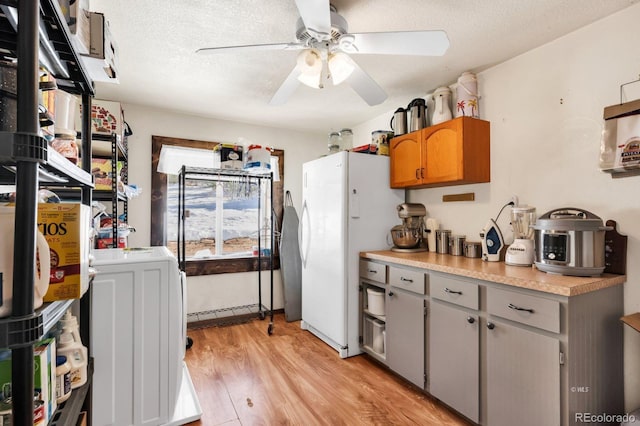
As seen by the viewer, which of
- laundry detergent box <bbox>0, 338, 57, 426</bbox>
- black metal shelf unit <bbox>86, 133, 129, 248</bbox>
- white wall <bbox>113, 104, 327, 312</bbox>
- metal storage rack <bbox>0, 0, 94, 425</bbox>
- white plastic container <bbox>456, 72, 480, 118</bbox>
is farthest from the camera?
white wall <bbox>113, 104, 327, 312</bbox>

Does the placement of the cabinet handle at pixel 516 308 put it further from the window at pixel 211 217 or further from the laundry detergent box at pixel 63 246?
the window at pixel 211 217

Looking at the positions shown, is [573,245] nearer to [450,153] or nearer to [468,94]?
[450,153]

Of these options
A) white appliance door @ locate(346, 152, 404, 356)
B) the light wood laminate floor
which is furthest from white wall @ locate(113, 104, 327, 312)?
white appliance door @ locate(346, 152, 404, 356)

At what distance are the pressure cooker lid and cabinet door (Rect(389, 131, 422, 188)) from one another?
968 millimetres

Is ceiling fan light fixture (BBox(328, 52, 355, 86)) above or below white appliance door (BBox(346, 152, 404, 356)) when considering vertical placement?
above

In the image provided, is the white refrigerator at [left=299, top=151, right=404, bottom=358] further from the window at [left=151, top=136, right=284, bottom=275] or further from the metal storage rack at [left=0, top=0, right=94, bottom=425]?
the metal storage rack at [left=0, top=0, right=94, bottom=425]

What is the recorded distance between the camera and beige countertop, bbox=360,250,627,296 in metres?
1.49

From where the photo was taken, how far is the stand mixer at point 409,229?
2791 millimetres

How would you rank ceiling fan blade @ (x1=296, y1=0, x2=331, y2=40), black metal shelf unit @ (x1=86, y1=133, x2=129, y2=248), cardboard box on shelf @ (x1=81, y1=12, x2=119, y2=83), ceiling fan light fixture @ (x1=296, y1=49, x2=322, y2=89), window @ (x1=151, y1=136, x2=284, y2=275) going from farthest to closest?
window @ (x1=151, y1=136, x2=284, y2=275) < black metal shelf unit @ (x1=86, y1=133, x2=129, y2=248) < ceiling fan light fixture @ (x1=296, y1=49, x2=322, y2=89) < ceiling fan blade @ (x1=296, y1=0, x2=331, y2=40) < cardboard box on shelf @ (x1=81, y1=12, x2=119, y2=83)

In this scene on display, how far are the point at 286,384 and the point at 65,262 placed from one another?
195 centimetres

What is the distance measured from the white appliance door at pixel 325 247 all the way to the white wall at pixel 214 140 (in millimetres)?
769

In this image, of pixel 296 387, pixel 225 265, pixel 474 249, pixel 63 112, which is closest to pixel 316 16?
pixel 63 112

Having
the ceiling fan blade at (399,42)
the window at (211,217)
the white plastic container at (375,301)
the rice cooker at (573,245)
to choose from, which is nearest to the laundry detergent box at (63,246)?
the ceiling fan blade at (399,42)

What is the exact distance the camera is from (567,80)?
1.98 metres
